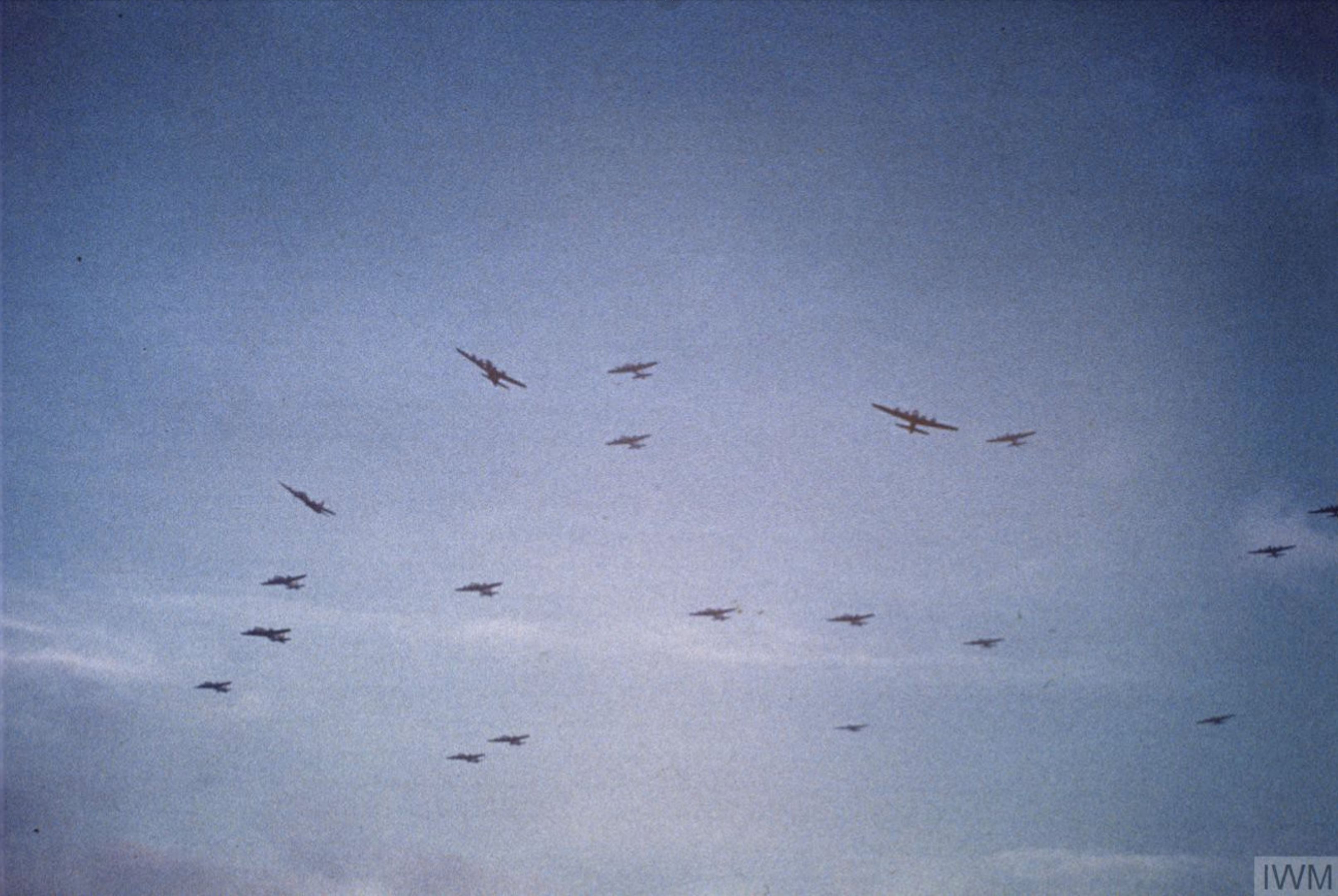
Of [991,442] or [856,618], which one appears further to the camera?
[856,618]

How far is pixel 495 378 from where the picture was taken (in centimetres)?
6756

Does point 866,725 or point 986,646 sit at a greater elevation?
point 986,646

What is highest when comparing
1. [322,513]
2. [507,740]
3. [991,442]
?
[991,442]

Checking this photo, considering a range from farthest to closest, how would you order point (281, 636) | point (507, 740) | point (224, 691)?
point (507, 740), point (224, 691), point (281, 636)

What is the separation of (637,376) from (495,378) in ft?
38.9

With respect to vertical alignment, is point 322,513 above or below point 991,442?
below

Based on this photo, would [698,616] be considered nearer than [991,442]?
No

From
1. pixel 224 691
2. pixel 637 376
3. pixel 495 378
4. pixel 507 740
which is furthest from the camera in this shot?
pixel 507 740

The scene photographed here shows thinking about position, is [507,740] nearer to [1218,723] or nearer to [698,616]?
[698,616]

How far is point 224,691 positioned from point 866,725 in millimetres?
66137

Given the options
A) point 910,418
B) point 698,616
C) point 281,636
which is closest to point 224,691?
point 281,636

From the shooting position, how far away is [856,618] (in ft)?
285

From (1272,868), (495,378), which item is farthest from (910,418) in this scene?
(1272,868)

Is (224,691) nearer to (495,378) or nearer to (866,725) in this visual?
(495,378)
